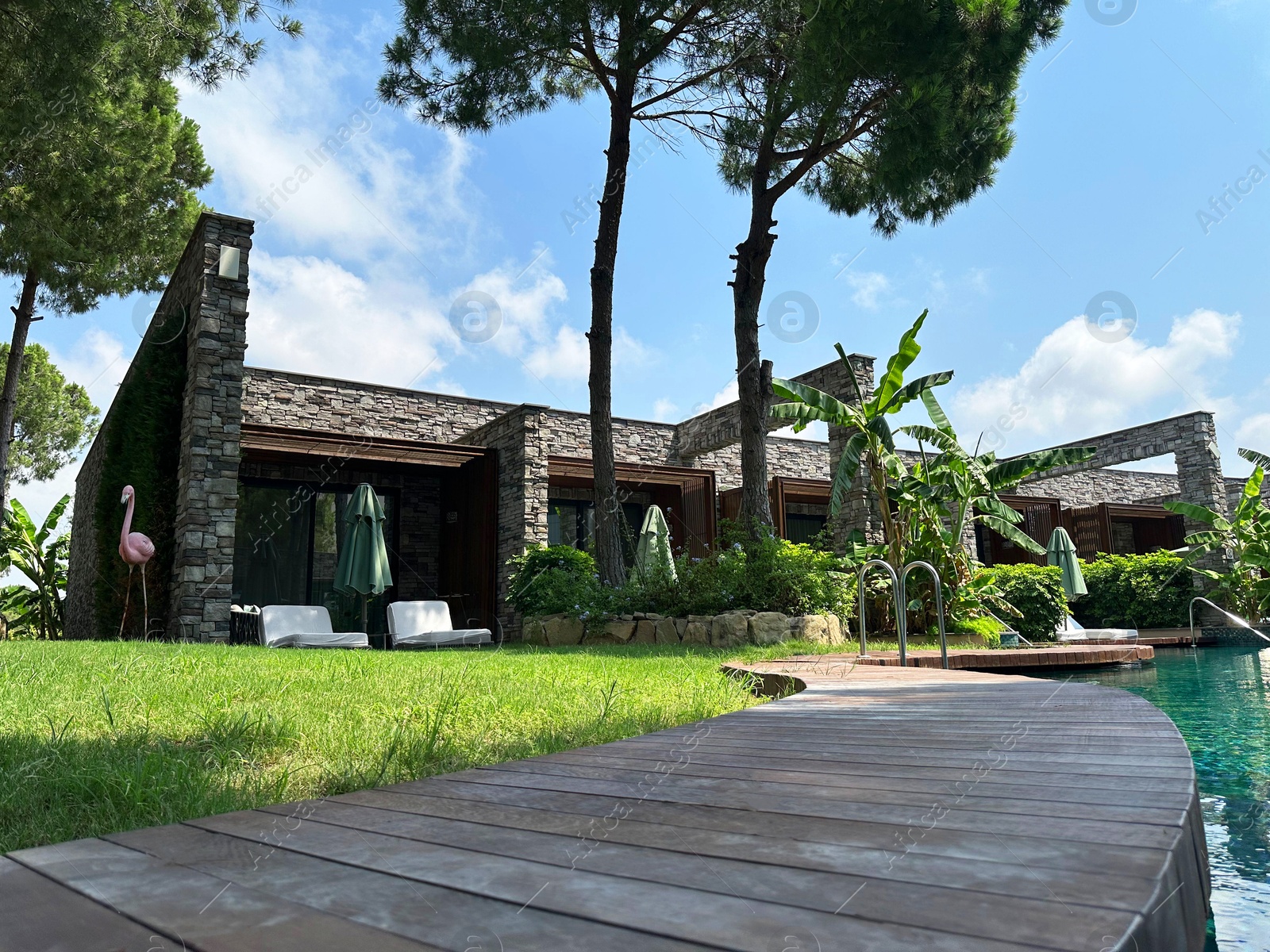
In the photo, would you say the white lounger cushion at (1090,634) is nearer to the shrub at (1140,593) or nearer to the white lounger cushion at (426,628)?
the shrub at (1140,593)

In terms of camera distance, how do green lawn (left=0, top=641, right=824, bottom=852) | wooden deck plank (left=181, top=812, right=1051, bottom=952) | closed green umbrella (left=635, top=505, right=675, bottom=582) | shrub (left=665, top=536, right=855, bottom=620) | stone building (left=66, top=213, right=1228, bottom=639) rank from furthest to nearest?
closed green umbrella (left=635, top=505, right=675, bottom=582) < stone building (left=66, top=213, right=1228, bottom=639) < shrub (left=665, top=536, right=855, bottom=620) < green lawn (left=0, top=641, right=824, bottom=852) < wooden deck plank (left=181, top=812, right=1051, bottom=952)

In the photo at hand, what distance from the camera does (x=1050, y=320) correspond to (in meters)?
8.69

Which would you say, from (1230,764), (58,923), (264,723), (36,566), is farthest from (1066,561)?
(36,566)

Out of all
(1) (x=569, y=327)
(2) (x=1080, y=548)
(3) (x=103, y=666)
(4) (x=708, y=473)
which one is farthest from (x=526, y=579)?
(2) (x=1080, y=548)

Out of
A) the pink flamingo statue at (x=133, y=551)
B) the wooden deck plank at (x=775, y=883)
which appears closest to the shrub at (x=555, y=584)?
the pink flamingo statue at (x=133, y=551)

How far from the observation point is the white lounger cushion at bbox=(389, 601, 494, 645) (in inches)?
414

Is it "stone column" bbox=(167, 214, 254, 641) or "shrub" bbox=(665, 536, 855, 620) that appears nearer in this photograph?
"stone column" bbox=(167, 214, 254, 641)

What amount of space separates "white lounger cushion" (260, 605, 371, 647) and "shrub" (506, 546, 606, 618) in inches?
87.9

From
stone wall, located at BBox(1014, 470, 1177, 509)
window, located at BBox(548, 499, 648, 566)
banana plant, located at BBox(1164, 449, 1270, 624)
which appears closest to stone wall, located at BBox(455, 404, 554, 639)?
window, located at BBox(548, 499, 648, 566)

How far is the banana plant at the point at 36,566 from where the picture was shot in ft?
50.9

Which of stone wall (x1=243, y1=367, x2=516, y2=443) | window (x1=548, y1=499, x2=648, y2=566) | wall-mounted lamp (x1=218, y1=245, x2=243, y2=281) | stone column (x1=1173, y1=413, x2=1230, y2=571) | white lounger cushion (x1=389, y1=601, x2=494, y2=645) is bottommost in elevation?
white lounger cushion (x1=389, y1=601, x2=494, y2=645)

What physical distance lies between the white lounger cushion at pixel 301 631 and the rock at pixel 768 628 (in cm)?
455

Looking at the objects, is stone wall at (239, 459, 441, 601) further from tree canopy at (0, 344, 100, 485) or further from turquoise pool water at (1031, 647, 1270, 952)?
turquoise pool water at (1031, 647, 1270, 952)

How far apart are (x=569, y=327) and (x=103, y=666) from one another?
7.91 meters
